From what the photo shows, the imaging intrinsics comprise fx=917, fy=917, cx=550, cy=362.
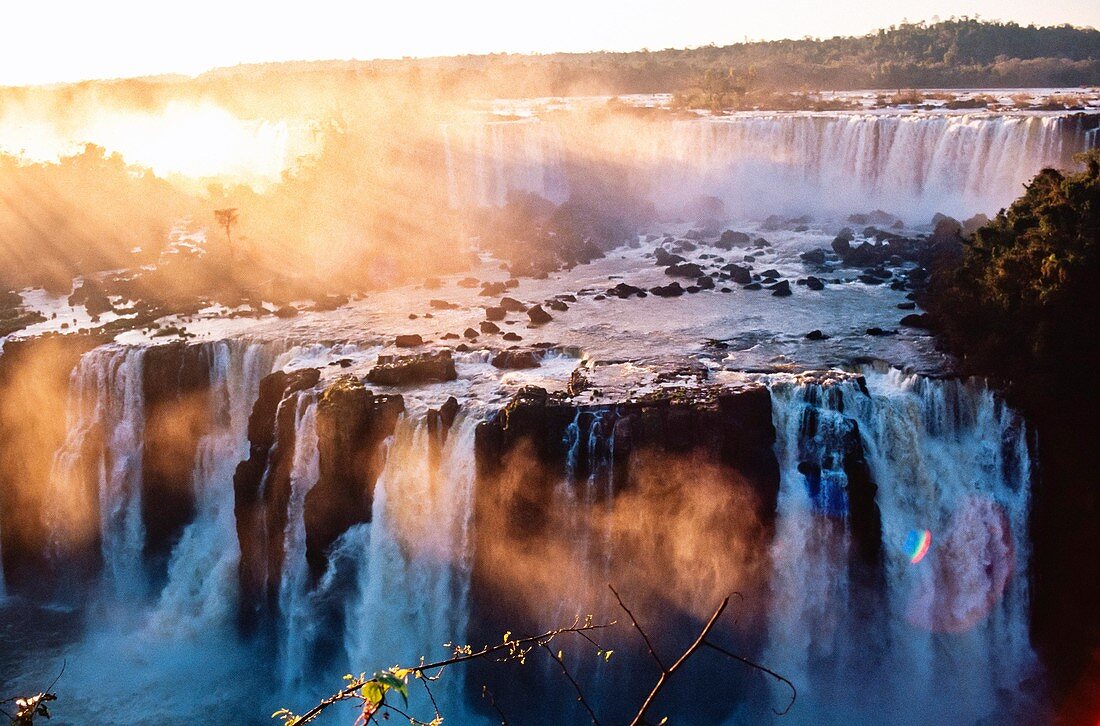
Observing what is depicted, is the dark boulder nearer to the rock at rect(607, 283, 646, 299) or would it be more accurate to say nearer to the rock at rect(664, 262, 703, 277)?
the rock at rect(607, 283, 646, 299)

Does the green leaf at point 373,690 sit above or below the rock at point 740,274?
above

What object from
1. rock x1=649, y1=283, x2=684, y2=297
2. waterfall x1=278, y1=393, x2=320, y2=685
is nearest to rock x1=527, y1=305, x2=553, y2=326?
rock x1=649, y1=283, x2=684, y2=297

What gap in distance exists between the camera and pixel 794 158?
4353cm

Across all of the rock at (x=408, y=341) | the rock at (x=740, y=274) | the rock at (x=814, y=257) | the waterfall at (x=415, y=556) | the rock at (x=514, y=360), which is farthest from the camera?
the rock at (x=814, y=257)

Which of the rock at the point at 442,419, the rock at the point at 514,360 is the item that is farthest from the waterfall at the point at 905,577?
the rock at the point at 442,419

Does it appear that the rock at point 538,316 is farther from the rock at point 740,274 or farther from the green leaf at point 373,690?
the green leaf at point 373,690

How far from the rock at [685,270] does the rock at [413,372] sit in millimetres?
11858

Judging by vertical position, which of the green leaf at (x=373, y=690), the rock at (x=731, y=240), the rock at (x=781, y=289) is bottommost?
the rock at (x=781, y=289)

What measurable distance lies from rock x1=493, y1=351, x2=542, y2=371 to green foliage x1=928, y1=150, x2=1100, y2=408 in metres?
9.96

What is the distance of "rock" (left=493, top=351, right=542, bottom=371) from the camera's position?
894 inches

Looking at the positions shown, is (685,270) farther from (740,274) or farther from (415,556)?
(415,556)

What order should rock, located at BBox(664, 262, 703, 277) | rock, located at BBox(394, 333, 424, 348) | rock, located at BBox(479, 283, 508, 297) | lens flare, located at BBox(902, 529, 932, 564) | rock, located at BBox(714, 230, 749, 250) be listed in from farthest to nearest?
rock, located at BBox(714, 230, 749, 250)
rock, located at BBox(664, 262, 703, 277)
rock, located at BBox(479, 283, 508, 297)
rock, located at BBox(394, 333, 424, 348)
lens flare, located at BBox(902, 529, 932, 564)

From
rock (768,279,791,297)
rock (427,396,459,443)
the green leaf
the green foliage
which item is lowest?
rock (427,396,459,443)

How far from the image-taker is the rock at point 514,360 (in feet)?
74.5
